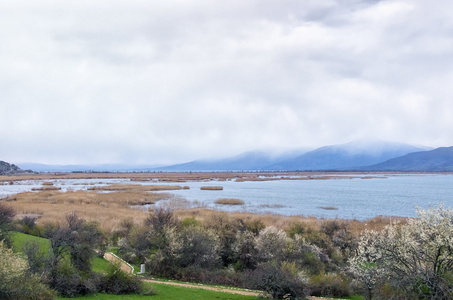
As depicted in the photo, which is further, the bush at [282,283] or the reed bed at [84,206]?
the reed bed at [84,206]

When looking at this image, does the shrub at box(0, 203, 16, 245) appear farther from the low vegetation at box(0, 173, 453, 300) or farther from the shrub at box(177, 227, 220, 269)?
the shrub at box(177, 227, 220, 269)

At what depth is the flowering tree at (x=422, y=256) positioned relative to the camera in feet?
51.2

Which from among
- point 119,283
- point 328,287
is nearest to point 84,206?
point 119,283

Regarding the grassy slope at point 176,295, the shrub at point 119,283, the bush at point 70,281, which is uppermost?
the bush at point 70,281

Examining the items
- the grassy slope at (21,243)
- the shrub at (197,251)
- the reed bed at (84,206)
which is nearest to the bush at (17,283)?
the grassy slope at (21,243)

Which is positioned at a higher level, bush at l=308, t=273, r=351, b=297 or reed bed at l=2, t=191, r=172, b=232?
reed bed at l=2, t=191, r=172, b=232

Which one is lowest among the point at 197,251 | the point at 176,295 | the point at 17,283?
the point at 176,295

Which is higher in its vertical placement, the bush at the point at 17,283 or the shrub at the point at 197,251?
the bush at the point at 17,283

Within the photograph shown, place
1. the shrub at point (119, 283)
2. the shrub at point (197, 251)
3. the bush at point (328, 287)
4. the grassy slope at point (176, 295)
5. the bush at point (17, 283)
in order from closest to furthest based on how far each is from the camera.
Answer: the bush at point (17, 283)
the grassy slope at point (176, 295)
the shrub at point (119, 283)
the bush at point (328, 287)
the shrub at point (197, 251)

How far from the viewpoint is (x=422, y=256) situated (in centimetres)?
1698

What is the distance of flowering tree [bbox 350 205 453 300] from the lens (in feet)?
51.2

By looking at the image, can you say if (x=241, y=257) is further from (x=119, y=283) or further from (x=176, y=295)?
(x=119, y=283)

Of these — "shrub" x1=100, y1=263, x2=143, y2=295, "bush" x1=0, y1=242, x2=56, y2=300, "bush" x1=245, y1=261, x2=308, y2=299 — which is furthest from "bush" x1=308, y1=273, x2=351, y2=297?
"bush" x1=0, y1=242, x2=56, y2=300

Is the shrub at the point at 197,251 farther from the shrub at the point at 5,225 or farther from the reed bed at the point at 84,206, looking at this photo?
the reed bed at the point at 84,206
